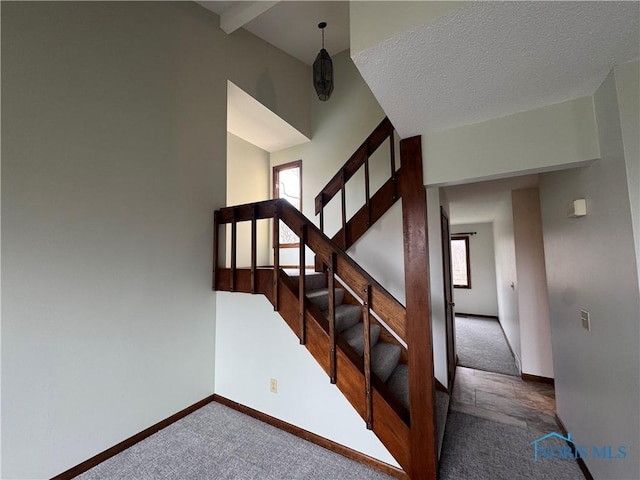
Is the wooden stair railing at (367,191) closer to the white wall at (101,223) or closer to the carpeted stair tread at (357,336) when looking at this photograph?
the carpeted stair tread at (357,336)

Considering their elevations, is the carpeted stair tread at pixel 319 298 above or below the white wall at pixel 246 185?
below

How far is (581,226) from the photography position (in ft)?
5.58

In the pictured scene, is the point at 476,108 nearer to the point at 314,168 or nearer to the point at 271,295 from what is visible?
the point at 271,295

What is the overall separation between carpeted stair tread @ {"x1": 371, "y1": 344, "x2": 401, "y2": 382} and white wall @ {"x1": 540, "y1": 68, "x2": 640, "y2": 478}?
4.13ft

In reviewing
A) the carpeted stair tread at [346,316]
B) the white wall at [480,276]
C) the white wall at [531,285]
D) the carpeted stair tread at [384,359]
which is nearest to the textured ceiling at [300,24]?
the white wall at [531,285]

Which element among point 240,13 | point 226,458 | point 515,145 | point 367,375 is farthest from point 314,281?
point 240,13

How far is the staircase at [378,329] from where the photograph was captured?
164 centimetres

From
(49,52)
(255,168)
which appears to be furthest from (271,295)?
(255,168)

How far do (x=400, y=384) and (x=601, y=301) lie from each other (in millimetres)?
1421

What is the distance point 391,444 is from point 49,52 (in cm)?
338

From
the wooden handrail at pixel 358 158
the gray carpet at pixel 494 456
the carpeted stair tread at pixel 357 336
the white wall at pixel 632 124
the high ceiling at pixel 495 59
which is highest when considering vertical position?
the wooden handrail at pixel 358 158

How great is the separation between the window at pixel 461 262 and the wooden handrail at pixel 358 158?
519 centimetres

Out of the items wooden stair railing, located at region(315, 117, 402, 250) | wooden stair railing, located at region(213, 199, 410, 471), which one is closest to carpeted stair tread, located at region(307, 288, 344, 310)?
wooden stair railing, located at region(213, 199, 410, 471)

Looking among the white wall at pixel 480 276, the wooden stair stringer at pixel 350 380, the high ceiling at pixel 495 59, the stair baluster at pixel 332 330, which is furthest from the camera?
the white wall at pixel 480 276
